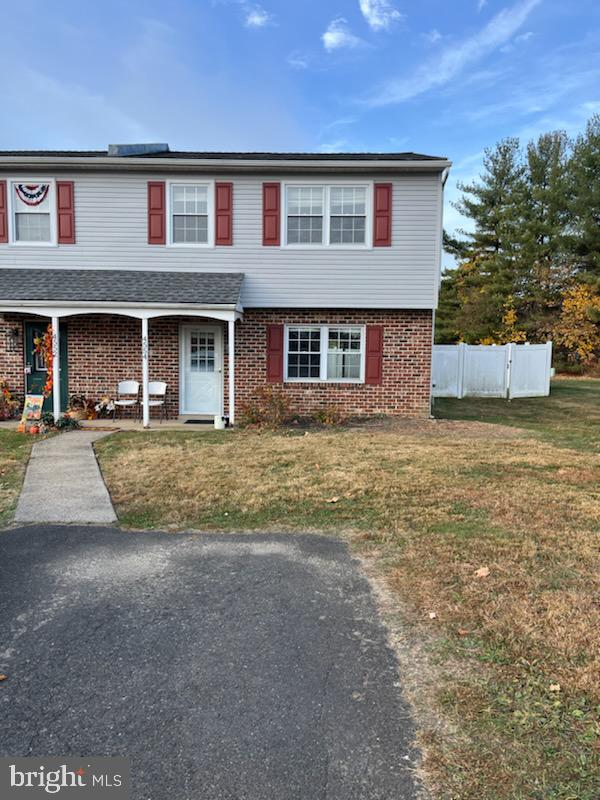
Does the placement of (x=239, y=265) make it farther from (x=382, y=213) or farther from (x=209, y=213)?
(x=382, y=213)

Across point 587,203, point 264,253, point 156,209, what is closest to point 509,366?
point 264,253

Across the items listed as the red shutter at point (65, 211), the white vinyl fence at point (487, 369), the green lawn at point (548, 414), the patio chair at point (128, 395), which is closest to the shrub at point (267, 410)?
the patio chair at point (128, 395)

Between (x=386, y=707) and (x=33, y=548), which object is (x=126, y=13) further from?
(x=386, y=707)

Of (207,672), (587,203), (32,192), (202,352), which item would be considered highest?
(587,203)

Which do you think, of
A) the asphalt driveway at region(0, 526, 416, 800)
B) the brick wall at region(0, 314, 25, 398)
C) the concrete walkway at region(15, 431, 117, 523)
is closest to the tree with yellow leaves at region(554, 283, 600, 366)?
the brick wall at region(0, 314, 25, 398)

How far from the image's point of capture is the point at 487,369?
18875mm

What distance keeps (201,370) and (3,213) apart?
5.61 metres

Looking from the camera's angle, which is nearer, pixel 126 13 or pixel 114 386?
pixel 114 386

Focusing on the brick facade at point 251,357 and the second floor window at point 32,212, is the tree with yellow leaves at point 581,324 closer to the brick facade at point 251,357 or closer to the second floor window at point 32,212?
the brick facade at point 251,357

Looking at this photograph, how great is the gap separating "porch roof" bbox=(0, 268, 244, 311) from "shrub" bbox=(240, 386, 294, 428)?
2.04 meters

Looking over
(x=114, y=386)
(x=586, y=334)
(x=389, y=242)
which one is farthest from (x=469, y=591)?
(x=586, y=334)

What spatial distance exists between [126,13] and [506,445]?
47.4 ft

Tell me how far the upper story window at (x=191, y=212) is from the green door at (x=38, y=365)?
355cm

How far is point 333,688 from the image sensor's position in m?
2.82
